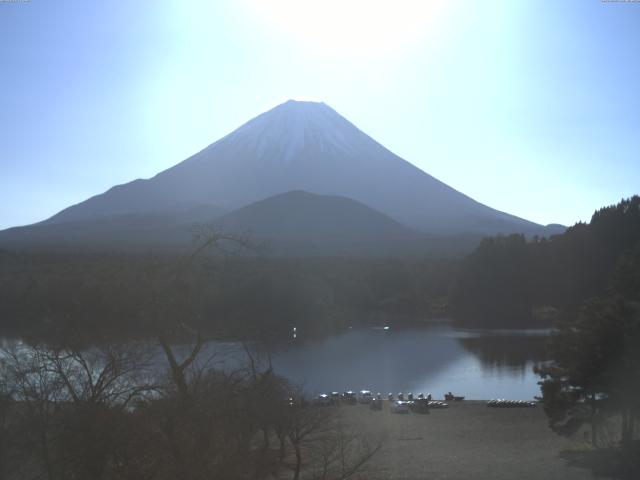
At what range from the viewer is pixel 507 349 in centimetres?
1984

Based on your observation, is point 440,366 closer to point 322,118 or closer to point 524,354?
point 524,354

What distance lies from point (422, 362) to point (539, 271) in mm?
12685

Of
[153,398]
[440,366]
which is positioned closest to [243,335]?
[153,398]

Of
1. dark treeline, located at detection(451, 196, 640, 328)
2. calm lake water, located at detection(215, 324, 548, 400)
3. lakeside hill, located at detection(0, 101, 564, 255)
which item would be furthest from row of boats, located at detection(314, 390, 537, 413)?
lakeside hill, located at detection(0, 101, 564, 255)

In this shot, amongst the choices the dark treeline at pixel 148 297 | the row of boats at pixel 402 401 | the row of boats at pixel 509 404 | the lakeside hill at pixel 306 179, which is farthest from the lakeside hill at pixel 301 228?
the row of boats at pixel 509 404

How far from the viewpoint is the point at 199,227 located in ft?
11.9

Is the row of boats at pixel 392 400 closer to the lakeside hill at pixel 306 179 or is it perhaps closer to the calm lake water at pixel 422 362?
the calm lake water at pixel 422 362

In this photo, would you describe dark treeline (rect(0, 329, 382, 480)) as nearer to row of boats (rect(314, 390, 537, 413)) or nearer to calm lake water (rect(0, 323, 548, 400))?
row of boats (rect(314, 390, 537, 413))

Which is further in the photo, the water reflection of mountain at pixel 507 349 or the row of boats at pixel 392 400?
the water reflection of mountain at pixel 507 349

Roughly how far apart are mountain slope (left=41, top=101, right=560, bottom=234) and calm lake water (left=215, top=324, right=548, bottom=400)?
34.3 m

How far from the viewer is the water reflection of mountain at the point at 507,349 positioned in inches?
704

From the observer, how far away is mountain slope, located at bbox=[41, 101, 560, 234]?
189 ft

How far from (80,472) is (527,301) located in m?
27.4

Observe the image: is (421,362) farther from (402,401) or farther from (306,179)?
(306,179)
